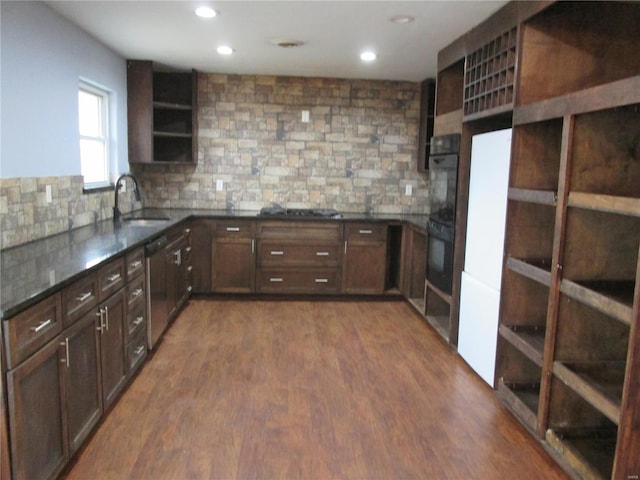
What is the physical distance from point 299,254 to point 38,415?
3349mm

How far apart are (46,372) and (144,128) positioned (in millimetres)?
3430

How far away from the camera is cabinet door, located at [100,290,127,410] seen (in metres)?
2.58

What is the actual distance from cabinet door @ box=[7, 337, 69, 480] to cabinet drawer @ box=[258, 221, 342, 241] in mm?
3055

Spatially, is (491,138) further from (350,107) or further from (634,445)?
(350,107)

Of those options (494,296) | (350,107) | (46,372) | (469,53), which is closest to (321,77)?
(350,107)

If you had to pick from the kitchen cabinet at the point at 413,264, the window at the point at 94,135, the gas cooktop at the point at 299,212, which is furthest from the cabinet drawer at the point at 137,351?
the kitchen cabinet at the point at 413,264

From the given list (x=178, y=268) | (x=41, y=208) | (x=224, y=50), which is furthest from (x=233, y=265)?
(x=41, y=208)

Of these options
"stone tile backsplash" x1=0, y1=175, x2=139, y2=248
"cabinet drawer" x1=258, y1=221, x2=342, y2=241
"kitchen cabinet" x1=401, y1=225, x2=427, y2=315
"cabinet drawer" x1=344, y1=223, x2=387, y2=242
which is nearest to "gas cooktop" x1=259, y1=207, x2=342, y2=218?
"cabinet drawer" x1=258, y1=221, x2=342, y2=241

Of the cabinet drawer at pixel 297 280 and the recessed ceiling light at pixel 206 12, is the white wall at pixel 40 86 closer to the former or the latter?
the recessed ceiling light at pixel 206 12

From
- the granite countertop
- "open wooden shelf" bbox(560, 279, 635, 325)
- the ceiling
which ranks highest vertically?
the ceiling

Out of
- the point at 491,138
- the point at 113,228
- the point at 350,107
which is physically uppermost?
the point at 350,107

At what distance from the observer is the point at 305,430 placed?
8.58 feet

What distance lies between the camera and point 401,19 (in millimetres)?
3314

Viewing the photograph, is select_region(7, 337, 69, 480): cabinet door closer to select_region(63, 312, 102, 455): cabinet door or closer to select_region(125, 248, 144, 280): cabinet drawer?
select_region(63, 312, 102, 455): cabinet door
